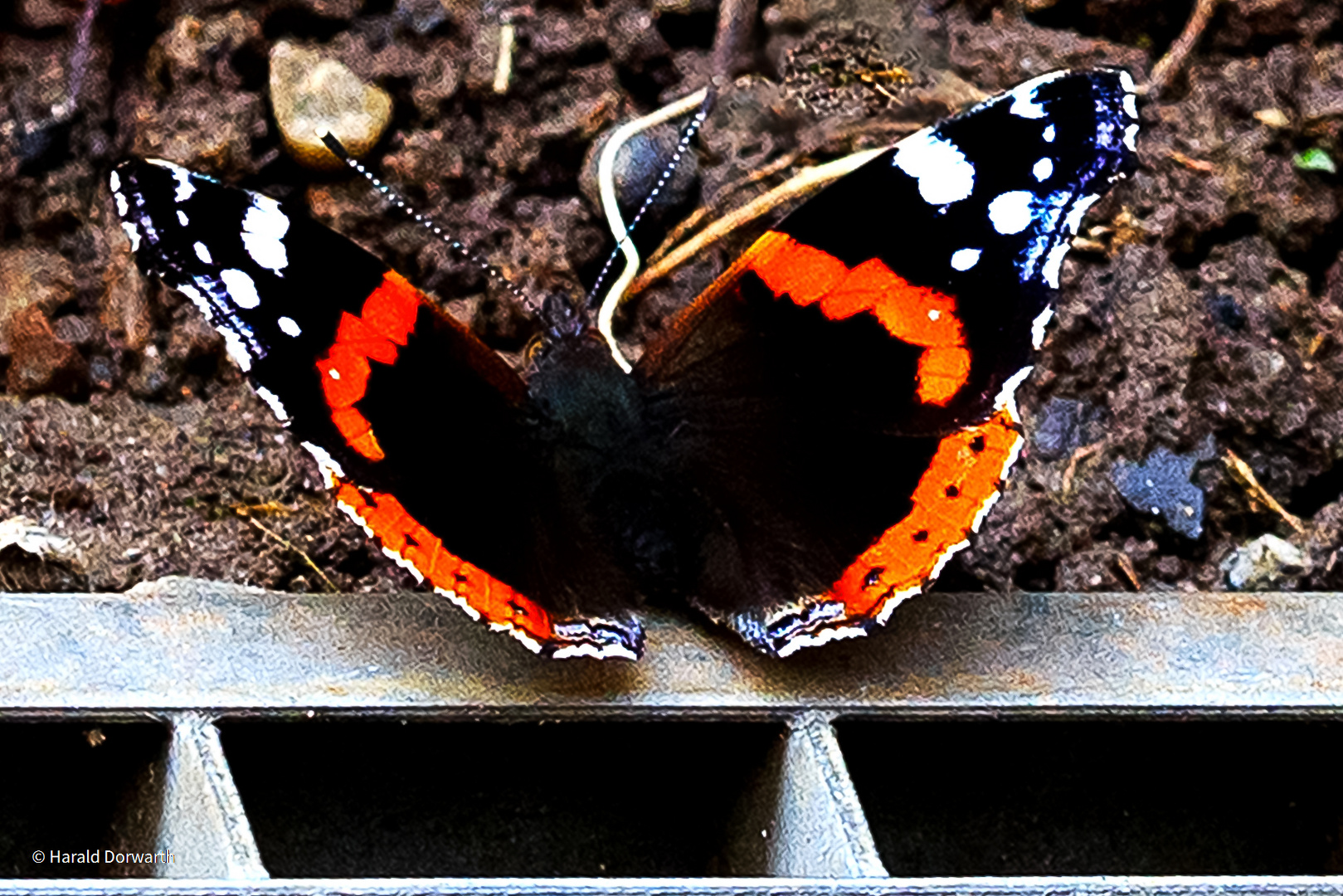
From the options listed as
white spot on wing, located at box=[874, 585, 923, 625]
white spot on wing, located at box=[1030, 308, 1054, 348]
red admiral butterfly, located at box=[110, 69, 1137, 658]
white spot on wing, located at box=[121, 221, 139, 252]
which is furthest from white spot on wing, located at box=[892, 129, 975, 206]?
white spot on wing, located at box=[121, 221, 139, 252]

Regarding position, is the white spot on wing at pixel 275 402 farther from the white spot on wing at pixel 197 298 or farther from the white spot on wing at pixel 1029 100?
the white spot on wing at pixel 1029 100

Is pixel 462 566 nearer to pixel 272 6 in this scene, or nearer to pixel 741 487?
pixel 741 487

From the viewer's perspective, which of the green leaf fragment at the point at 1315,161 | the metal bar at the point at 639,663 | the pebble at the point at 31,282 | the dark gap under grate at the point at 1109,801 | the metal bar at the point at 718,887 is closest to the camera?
the metal bar at the point at 718,887

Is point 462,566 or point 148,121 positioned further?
point 148,121

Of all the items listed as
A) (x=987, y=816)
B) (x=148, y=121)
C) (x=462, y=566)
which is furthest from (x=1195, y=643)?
(x=148, y=121)

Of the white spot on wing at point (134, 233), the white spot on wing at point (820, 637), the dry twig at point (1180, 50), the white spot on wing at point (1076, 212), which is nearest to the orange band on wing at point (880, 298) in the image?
the white spot on wing at point (1076, 212)

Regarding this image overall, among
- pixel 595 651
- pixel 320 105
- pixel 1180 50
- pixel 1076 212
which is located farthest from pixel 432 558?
pixel 1180 50

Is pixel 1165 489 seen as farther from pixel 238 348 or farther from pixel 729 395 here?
pixel 238 348
